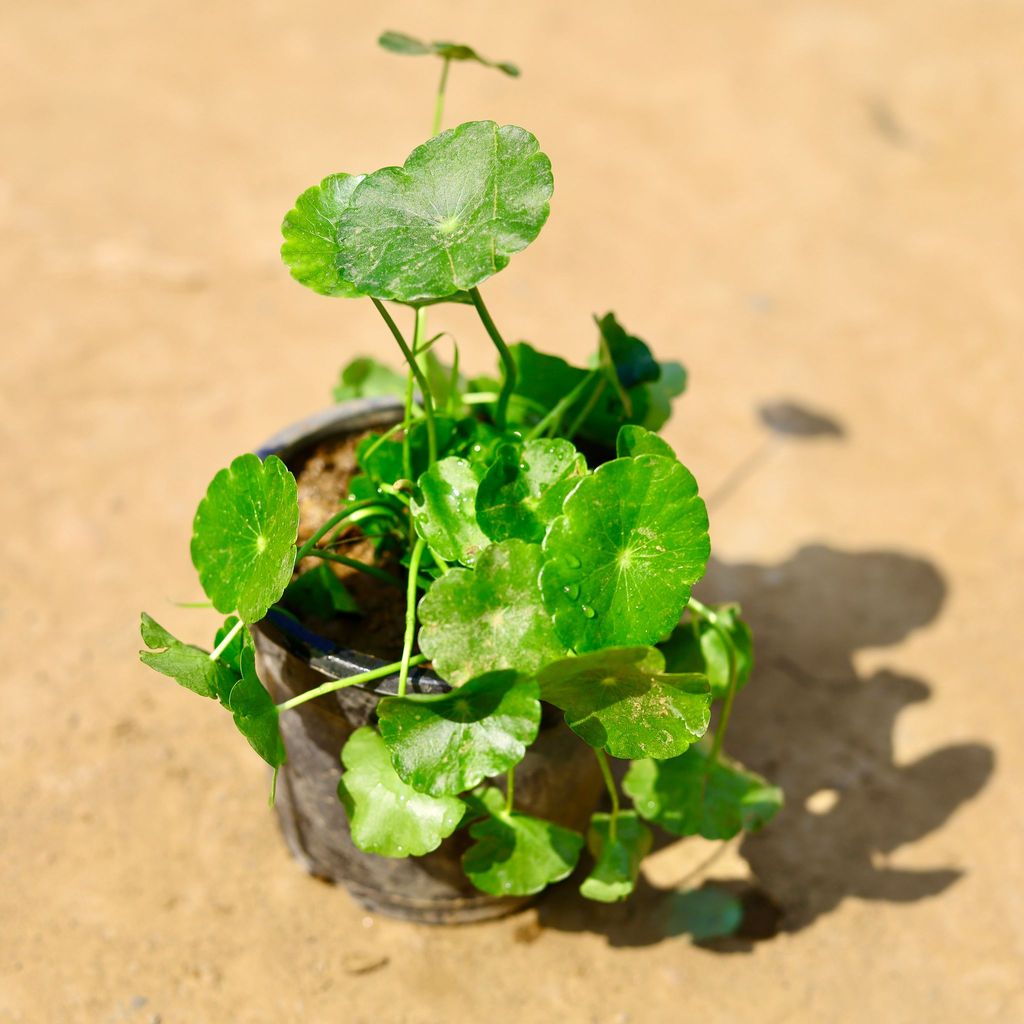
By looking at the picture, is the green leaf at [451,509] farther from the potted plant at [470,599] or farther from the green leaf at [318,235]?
the green leaf at [318,235]

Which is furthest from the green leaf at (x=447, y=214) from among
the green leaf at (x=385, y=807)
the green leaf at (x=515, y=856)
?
the green leaf at (x=515, y=856)

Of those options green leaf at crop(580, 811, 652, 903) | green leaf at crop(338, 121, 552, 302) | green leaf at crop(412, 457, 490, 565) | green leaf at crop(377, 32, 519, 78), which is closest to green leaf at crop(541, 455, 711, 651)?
green leaf at crop(412, 457, 490, 565)

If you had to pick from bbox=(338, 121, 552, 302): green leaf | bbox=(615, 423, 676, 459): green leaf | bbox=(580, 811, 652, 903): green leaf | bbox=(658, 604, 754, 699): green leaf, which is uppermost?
bbox=(338, 121, 552, 302): green leaf

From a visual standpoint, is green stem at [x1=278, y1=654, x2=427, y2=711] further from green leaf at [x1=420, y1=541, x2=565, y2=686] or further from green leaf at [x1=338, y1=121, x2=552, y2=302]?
green leaf at [x1=338, y1=121, x2=552, y2=302]

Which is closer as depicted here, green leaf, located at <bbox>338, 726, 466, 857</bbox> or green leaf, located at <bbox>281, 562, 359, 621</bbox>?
green leaf, located at <bbox>338, 726, 466, 857</bbox>

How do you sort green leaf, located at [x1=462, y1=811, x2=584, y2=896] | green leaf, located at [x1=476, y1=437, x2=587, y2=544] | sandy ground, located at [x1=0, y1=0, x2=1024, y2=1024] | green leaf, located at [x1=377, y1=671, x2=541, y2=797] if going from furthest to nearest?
1. sandy ground, located at [x1=0, y1=0, x2=1024, y2=1024]
2. green leaf, located at [x1=462, y1=811, x2=584, y2=896]
3. green leaf, located at [x1=476, y1=437, x2=587, y2=544]
4. green leaf, located at [x1=377, y1=671, x2=541, y2=797]

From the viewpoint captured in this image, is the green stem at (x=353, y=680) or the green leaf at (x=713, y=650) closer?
the green stem at (x=353, y=680)
